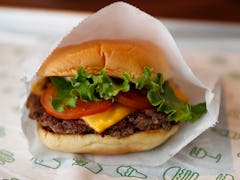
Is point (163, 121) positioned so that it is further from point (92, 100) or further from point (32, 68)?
point (32, 68)

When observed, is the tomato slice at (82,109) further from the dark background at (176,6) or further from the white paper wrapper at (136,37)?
the dark background at (176,6)

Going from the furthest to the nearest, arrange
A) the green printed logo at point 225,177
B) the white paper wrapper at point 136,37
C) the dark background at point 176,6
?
the dark background at point 176,6
the white paper wrapper at point 136,37
the green printed logo at point 225,177

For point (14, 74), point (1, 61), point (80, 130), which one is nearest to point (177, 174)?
point (80, 130)

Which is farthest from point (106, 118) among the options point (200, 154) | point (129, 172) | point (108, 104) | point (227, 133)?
point (227, 133)

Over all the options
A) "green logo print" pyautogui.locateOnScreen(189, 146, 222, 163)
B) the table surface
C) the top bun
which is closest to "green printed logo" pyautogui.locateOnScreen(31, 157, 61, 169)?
the table surface

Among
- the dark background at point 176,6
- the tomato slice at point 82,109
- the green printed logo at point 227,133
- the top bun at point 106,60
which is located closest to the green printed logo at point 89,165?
the tomato slice at point 82,109
